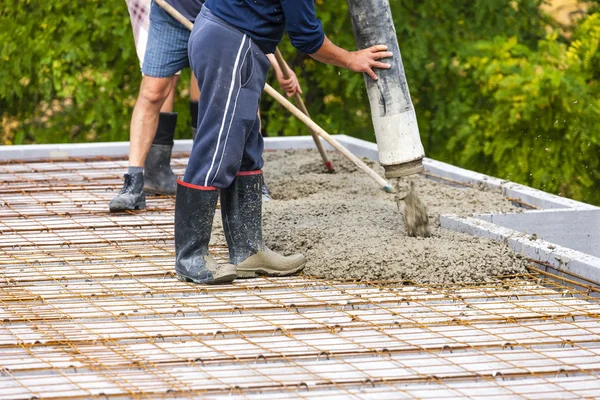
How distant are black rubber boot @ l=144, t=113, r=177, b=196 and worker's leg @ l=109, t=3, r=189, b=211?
32cm

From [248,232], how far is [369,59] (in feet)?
2.78

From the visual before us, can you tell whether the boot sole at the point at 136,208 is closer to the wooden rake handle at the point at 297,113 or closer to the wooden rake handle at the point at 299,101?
the wooden rake handle at the point at 297,113

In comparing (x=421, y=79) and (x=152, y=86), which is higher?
(x=421, y=79)

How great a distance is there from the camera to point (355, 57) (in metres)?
3.90

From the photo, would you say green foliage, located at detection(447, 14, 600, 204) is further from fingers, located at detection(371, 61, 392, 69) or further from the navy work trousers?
the navy work trousers

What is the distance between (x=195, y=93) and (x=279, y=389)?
329 centimetres

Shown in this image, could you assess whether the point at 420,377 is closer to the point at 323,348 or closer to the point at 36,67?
the point at 323,348

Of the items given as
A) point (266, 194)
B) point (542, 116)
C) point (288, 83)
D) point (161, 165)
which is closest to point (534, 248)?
point (266, 194)

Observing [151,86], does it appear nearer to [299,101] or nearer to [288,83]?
[288,83]

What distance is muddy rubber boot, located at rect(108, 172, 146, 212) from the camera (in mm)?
4836

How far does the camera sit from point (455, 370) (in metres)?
2.81

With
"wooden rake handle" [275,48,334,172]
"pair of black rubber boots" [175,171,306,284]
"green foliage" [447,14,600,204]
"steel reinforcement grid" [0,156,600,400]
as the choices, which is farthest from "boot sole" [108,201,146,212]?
"green foliage" [447,14,600,204]

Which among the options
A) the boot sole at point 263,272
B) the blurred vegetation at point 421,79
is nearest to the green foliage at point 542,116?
the blurred vegetation at point 421,79

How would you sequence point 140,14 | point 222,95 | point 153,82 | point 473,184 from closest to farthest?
point 222,95
point 153,82
point 140,14
point 473,184
